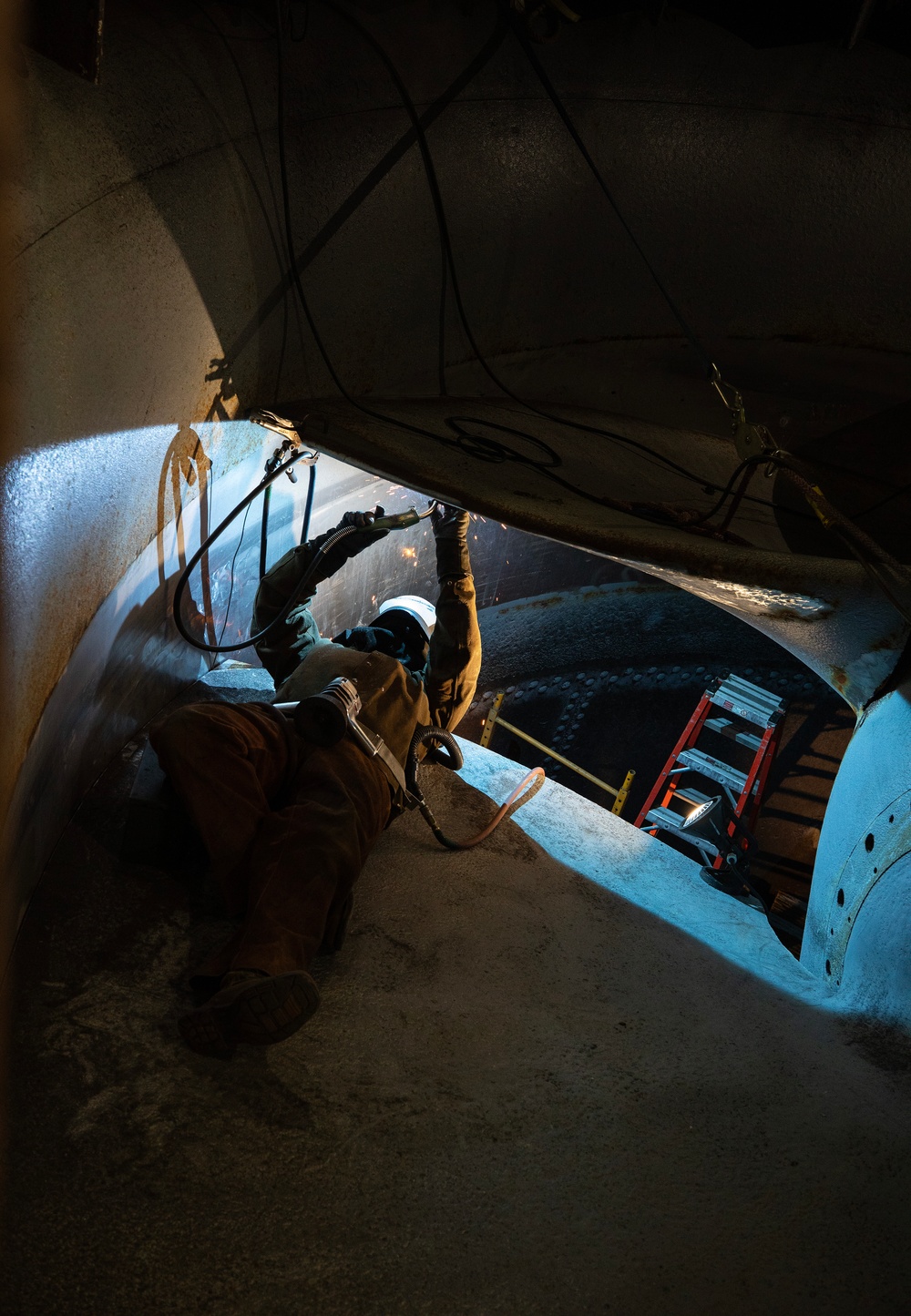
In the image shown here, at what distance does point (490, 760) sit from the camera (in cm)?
347

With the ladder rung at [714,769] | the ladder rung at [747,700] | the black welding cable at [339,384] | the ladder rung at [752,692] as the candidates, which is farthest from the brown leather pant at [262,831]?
the ladder rung at [752,692]

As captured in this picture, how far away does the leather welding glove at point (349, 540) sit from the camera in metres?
2.95

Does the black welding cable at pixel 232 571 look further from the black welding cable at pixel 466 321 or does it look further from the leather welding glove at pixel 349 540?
the black welding cable at pixel 466 321

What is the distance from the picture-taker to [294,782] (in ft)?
7.84

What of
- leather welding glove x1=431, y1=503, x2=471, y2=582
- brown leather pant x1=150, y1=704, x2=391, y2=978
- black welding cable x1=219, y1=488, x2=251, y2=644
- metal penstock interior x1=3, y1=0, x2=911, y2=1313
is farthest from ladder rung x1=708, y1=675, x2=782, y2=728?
brown leather pant x1=150, y1=704, x2=391, y2=978

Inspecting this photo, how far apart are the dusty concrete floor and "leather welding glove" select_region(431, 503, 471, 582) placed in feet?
4.40

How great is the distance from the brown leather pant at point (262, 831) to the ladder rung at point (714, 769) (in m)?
2.98

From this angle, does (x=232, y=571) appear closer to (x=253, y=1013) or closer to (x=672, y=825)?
(x=253, y=1013)

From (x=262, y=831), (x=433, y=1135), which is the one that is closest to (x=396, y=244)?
(x=262, y=831)

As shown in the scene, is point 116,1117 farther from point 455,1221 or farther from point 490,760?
point 490,760

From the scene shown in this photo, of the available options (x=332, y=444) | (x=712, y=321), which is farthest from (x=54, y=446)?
(x=712, y=321)

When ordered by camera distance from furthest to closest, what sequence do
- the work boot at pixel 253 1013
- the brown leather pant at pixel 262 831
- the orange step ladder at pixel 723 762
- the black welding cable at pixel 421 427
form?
the orange step ladder at pixel 723 762
the black welding cable at pixel 421 427
the brown leather pant at pixel 262 831
the work boot at pixel 253 1013

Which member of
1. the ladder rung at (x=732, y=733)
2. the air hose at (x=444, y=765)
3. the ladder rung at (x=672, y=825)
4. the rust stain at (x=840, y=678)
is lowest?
the air hose at (x=444, y=765)

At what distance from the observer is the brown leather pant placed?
190cm
